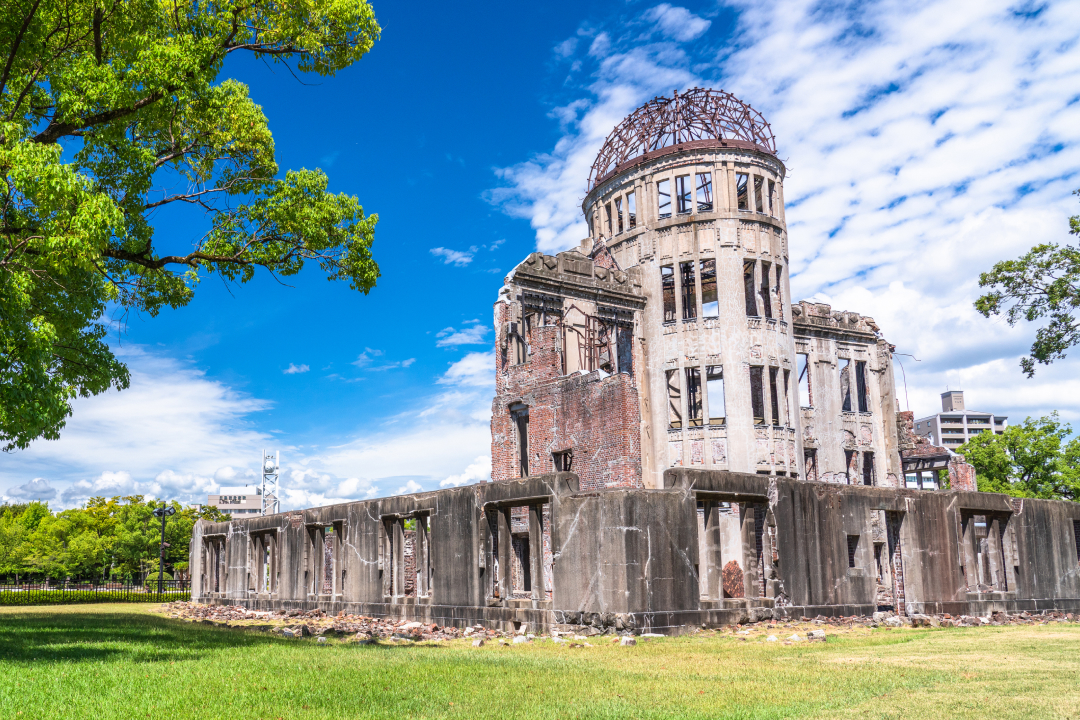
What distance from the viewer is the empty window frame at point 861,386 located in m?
38.6

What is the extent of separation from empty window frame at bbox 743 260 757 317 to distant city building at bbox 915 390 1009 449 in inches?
4647

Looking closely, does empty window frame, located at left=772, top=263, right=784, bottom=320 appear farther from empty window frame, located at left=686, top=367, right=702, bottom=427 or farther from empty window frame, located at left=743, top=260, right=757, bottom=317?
empty window frame, located at left=686, top=367, right=702, bottom=427

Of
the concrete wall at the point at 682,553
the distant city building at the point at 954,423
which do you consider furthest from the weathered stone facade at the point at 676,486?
the distant city building at the point at 954,423

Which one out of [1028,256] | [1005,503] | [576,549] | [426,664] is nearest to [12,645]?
[426,664]

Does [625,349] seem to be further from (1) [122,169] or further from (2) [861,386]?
(1) [122,169]

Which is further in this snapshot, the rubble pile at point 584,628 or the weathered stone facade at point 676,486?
the weathered stone facade at point 676,486

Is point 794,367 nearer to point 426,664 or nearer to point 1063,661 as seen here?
point 1063,661

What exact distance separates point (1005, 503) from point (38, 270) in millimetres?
22747

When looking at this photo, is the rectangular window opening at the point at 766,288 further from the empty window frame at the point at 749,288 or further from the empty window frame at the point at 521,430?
the empty window frame at the point at 521,430

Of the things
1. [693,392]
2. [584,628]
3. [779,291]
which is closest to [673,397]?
[693,392]

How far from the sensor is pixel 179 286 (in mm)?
16594

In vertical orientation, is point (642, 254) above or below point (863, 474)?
above

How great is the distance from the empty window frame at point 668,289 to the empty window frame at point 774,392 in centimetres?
434

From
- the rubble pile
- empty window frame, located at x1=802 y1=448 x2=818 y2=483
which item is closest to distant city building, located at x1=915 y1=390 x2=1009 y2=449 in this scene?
empty window frame, located at x1=802 y1=448 x2=818 y2=483
